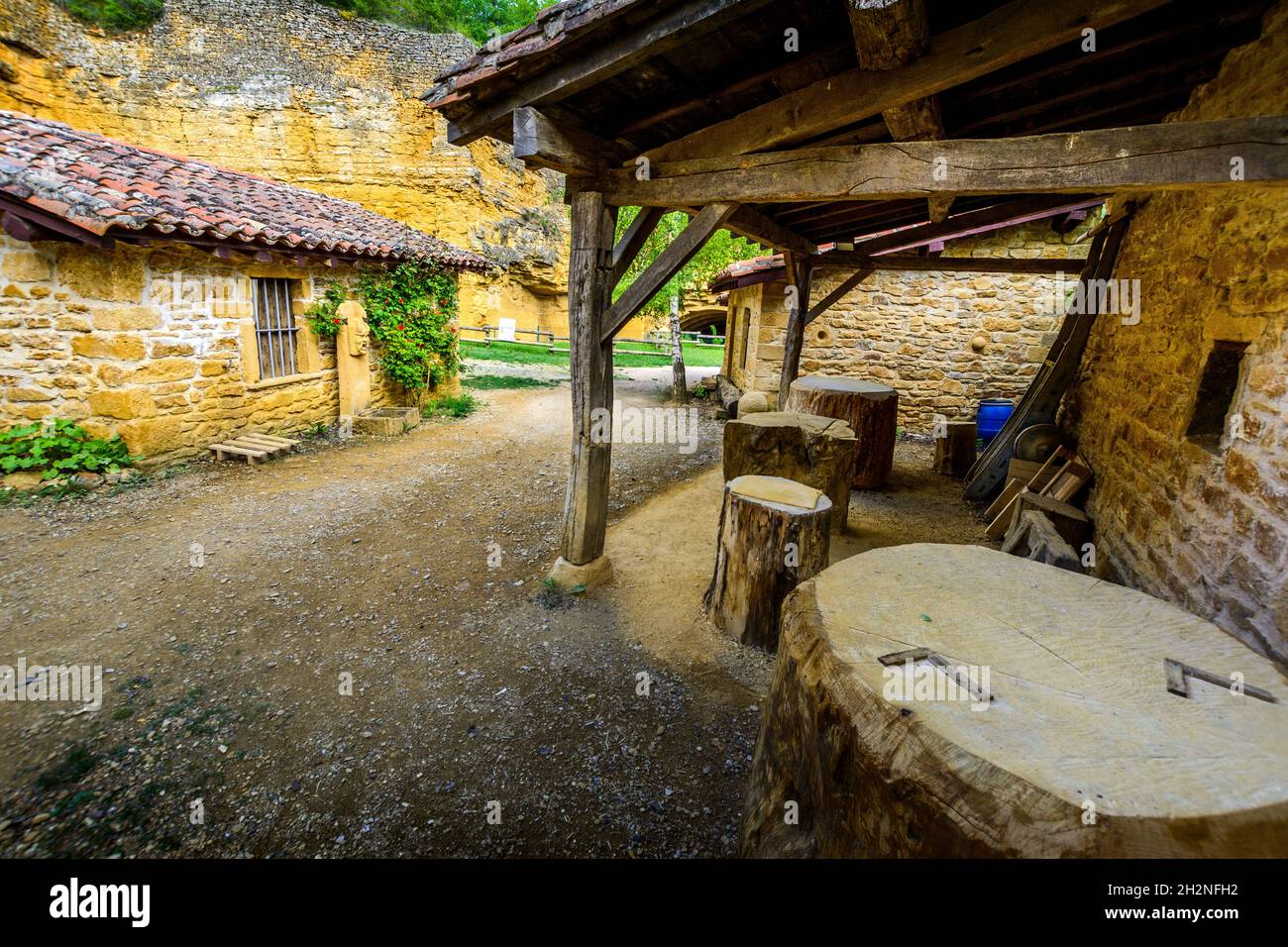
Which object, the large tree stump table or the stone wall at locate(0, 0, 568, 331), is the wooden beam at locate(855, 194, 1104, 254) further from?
the stone wall at locate(0, 0, 568, 331)

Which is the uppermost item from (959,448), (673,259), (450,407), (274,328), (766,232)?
(766,232)

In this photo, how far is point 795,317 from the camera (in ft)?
24.7

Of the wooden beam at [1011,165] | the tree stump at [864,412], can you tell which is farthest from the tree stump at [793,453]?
the wooden beam at [1011,165]

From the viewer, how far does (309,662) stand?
3242 mm

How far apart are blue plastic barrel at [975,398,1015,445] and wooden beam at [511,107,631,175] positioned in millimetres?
6771

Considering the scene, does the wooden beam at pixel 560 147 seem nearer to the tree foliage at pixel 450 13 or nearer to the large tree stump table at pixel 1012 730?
the large tree stump table at pixel 1012 730

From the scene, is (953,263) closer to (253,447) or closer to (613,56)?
(613,56)

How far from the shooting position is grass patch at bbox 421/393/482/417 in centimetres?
994

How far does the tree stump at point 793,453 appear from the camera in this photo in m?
4.99

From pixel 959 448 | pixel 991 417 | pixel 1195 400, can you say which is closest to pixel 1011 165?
pixel 1195 400

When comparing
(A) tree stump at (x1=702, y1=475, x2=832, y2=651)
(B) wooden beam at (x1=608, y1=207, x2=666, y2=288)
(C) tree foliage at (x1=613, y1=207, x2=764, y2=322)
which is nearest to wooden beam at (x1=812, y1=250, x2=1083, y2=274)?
(B) wooden beam at (x1=608, y1=207, x2=666, y2=288)

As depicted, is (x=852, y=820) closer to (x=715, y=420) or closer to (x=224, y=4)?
(x=715, y=420)

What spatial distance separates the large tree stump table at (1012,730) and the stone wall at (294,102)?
2084 cm

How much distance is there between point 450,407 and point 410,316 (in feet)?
5.61
